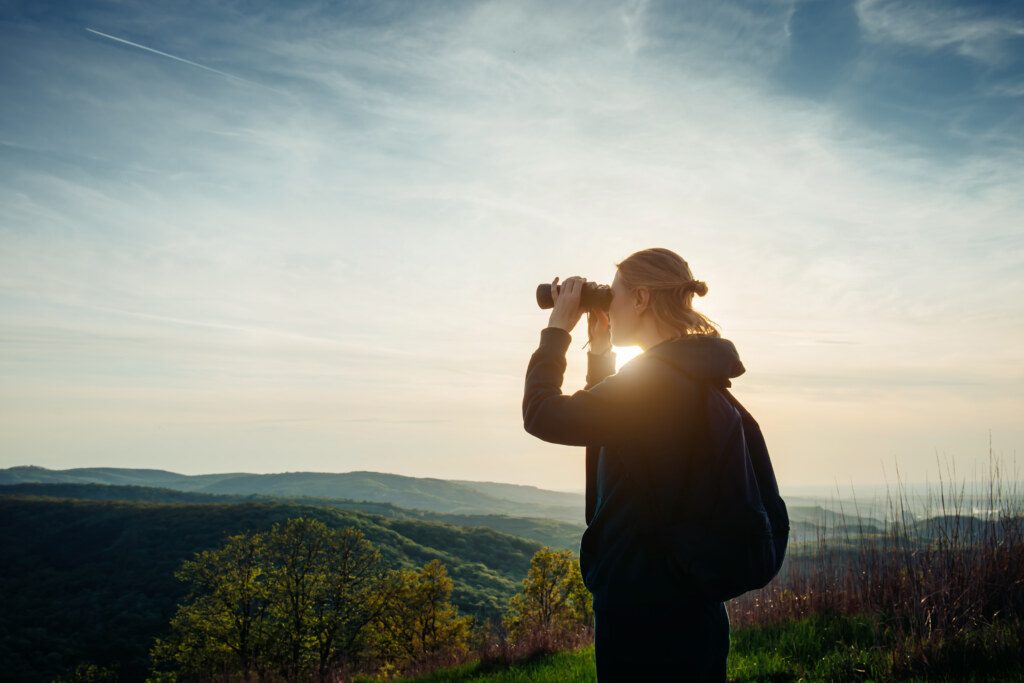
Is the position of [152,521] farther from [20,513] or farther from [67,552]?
[20,513]

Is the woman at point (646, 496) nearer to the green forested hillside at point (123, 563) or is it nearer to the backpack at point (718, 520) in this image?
the backpack at point (718, 520)

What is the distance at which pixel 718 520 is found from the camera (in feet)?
4.32

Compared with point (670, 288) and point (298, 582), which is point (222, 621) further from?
point (670, 288)

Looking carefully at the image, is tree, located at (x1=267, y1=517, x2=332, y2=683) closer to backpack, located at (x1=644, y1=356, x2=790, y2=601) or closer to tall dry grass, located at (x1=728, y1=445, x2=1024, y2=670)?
tall dry grass, located at (x1=728, y1=445, x2=1024, y2=670)

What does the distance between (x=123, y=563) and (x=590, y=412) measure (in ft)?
335

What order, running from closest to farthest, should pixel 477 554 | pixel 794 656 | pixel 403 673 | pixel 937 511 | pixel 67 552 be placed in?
pixel 794 656 < pixel 937 511 < pixel 403 673 < pixel 67 552 < pixel 477 554

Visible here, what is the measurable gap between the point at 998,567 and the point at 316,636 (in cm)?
4072

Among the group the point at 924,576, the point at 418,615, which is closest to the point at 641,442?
the point at 924,576

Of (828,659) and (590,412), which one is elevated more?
(590,412)

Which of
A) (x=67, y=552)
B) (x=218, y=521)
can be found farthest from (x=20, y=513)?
(x=218, y=521)

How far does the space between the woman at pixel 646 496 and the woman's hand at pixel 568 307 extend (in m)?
0.26

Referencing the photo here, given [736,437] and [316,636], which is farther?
[316,636]

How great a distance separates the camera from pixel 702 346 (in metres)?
1.42

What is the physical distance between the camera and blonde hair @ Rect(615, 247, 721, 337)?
1.54 m
